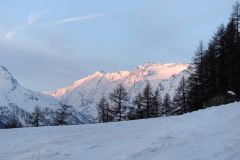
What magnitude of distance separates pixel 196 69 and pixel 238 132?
1949 inches

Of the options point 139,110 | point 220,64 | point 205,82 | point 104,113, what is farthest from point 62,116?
point 220,64

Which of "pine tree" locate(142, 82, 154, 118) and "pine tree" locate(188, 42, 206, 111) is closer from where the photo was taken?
"pine tree" locate(188, 42, 206, 111)

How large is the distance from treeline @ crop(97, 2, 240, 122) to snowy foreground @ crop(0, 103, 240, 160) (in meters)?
22.5

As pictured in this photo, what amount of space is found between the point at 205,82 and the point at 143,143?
43574 mm

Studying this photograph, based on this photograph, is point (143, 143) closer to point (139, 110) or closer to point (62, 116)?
point (62, 116)

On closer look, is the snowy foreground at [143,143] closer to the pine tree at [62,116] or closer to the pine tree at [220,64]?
the pine tree at [220,64]

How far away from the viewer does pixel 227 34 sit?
192ft

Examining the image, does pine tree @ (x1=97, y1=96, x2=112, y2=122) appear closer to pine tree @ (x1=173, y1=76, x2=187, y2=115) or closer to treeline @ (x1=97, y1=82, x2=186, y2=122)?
treeline @ (x1=97, y1=82, x2=186, y2=122)

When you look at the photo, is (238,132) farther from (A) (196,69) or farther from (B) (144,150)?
(A) (196,69)

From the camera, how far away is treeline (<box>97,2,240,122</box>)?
56.3 meters

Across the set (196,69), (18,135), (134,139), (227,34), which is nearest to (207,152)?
(134,139)

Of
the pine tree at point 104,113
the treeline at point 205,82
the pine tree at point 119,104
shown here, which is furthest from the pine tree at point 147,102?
the pine tree at point 104,113

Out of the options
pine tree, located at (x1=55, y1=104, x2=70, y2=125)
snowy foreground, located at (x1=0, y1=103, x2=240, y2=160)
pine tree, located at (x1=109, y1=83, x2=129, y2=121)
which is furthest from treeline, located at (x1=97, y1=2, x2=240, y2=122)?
snowy foreground, located at (x1=0, y1=103, x2=240, y2=160)

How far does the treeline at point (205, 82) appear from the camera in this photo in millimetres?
56328
